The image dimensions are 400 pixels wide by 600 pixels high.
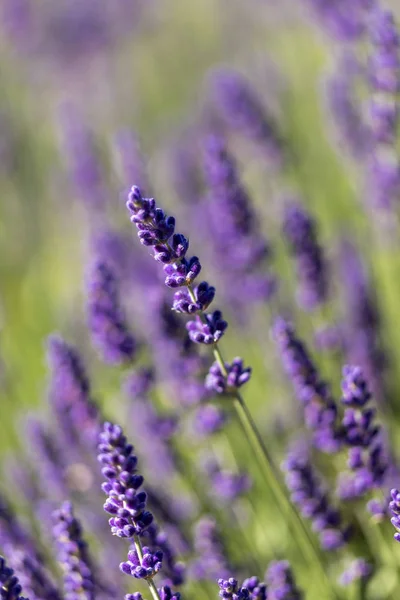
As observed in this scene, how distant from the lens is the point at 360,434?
345 centimetres

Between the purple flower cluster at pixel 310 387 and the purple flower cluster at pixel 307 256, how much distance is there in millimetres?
1179

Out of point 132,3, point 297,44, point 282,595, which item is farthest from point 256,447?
point 132,3

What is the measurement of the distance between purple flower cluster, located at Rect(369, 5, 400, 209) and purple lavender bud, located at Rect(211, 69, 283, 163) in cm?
87

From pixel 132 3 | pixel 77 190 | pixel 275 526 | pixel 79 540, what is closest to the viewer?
pixel 79 540

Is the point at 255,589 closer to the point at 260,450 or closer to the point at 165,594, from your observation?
the point at 165,594

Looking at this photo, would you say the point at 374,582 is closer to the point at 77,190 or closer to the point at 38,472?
the point at 38,472

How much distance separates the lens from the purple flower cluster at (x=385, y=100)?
15.9 feet

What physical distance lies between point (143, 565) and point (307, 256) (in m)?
2.51

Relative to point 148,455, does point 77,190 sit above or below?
above

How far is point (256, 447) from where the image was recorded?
3.49 meters

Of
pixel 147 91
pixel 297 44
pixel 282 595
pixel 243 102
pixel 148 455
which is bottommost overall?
pixel 282 595

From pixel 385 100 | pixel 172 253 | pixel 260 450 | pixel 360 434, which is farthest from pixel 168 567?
pixel 385 100

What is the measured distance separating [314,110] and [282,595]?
30.0 ft

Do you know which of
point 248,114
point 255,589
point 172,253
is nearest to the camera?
point 255,589
